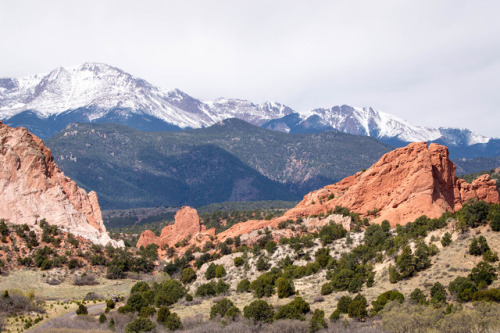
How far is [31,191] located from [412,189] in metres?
57.2

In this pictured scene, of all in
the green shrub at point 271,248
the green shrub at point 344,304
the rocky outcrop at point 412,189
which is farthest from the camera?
the rocky outcrop at point 412,189

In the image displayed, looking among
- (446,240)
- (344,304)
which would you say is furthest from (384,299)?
(446,240)

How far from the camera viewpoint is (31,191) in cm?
8512

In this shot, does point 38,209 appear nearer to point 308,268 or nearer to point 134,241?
point 134,241

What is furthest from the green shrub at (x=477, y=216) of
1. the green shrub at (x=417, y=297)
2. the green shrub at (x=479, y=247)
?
the green shrub at (x=417, y=297)

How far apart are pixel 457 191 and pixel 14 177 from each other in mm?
66334

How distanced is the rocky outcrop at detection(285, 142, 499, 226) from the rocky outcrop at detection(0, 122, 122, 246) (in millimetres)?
41110

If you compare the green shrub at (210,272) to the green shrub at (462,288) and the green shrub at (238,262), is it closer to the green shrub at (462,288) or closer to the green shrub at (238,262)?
the green shrub at (238,262)

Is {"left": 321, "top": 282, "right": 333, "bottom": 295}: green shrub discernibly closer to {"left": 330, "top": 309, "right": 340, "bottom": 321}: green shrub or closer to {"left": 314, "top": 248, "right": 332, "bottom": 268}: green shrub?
{"left": 330, "top": 309, "right": 340, "bottom": 321}: green shrub

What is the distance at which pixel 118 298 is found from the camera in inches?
2281

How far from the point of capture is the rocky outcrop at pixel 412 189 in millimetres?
69312

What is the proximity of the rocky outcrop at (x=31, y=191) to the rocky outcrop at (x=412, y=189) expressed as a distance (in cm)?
4111

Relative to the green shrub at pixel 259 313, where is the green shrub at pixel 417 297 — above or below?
above

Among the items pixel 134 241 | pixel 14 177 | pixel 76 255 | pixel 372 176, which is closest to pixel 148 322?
pixel 76 255
